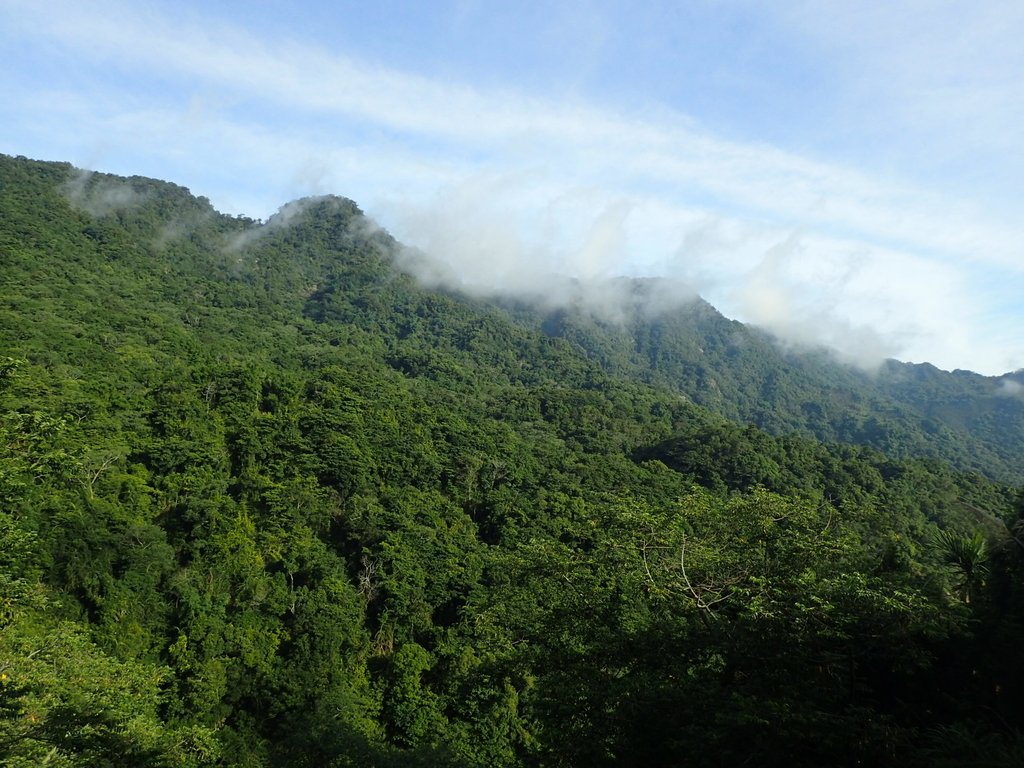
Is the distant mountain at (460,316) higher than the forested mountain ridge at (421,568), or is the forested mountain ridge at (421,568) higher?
→ the distant mountain at (460,316)

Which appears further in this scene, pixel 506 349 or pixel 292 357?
pixel 506 349

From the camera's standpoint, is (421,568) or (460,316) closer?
(421,568)

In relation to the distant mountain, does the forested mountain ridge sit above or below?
below

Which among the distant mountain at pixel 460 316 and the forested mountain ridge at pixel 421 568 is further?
the distant mountain at pixel 460 316

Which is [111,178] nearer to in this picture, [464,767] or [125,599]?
[125,599]

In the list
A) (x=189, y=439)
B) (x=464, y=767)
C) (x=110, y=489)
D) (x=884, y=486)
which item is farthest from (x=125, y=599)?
(x=884, y=486)

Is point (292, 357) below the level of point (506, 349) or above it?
below

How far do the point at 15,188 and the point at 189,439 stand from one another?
244 feet

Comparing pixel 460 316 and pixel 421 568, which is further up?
pixel 460 316

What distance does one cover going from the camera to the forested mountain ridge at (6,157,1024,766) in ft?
32.2

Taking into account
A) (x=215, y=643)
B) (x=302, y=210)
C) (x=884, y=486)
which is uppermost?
(x=302, y=210)

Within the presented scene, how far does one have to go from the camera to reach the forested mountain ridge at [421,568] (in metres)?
9.83

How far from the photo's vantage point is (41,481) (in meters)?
24.3

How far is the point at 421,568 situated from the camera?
107 ft
